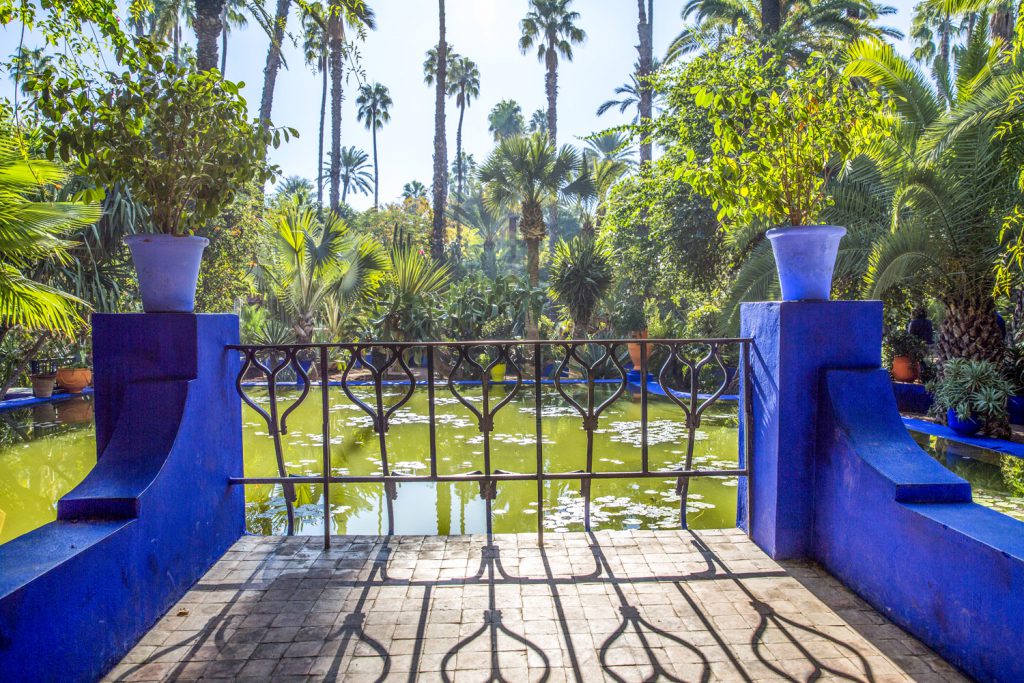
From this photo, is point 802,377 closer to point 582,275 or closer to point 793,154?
point 793,154

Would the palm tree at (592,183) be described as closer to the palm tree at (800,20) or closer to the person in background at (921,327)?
the palm tree at (800,20)

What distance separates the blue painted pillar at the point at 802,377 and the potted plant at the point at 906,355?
9.03 metres

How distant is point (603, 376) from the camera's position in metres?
13.3

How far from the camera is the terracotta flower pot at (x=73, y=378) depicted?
11.4 m

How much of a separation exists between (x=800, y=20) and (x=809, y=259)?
12263 mm

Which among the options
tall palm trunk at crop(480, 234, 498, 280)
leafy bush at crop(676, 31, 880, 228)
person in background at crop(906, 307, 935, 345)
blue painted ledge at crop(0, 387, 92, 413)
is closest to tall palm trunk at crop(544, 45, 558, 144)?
tall palm trunk at crop(480, 234, 498, 280)

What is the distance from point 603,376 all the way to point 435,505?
27.6ft

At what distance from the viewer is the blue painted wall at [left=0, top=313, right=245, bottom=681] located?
1.75 m

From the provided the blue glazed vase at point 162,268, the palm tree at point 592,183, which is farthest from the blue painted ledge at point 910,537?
the palm tree at point 592,183

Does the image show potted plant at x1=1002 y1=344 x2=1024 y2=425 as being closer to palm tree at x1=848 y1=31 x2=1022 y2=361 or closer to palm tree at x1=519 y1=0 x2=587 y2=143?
palm tree at x1=848 y1=31 x2=1022 y2=361

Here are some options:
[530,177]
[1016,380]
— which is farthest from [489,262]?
[1016,380]

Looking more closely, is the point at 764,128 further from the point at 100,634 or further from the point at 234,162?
the point at 100,634

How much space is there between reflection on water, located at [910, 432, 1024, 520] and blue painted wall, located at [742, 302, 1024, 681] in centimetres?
259

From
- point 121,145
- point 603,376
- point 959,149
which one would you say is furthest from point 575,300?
point 121,145
